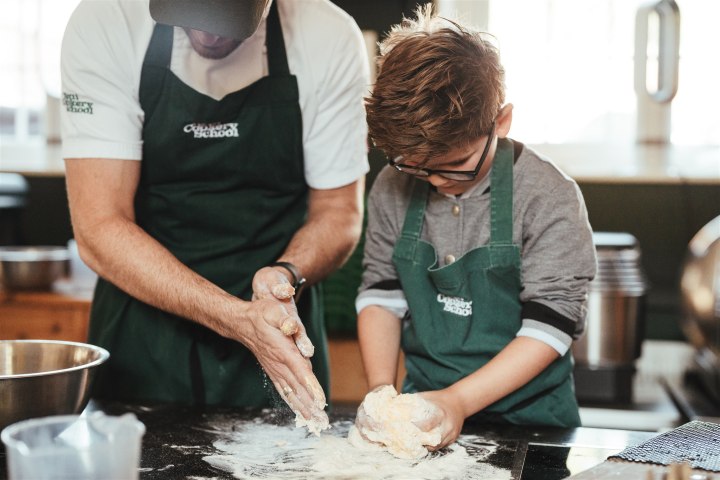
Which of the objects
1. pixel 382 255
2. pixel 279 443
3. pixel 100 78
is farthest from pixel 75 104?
pixel 279 443

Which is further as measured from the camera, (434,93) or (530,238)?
(530,238)

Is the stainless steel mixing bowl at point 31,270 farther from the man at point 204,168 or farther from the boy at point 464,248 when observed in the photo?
the boy at point 464,248

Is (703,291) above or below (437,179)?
below

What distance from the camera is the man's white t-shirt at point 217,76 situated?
1.61m

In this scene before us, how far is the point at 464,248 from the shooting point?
156cm

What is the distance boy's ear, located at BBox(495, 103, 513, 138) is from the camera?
1.46 metres

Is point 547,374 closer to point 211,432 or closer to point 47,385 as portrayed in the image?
point 211,432

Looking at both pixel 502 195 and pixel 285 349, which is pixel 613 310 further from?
pixel 285 349

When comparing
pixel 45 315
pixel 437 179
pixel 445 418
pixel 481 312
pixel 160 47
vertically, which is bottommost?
pixel 45 315

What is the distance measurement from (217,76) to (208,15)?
12.8 inches

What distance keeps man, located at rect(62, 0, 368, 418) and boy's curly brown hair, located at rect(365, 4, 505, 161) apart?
1.05ft

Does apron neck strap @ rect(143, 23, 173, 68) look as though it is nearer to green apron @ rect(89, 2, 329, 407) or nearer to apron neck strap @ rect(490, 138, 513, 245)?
green apron @ rect(89, 2, 329, 407)

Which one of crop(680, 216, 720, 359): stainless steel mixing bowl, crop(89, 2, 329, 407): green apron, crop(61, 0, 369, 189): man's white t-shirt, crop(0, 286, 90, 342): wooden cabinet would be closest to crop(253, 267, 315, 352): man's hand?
crop(89, 2, 329, 407): green apron

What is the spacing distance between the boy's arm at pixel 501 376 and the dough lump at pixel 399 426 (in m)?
0.07
